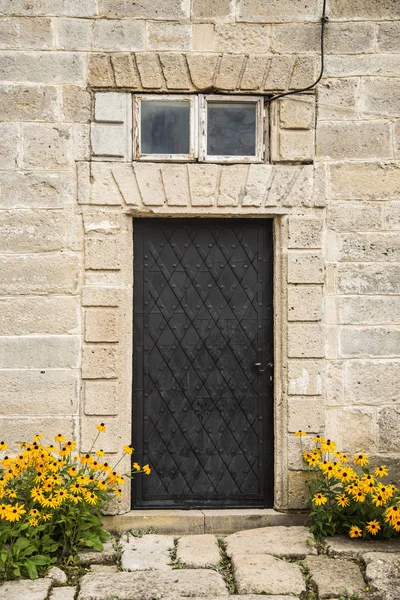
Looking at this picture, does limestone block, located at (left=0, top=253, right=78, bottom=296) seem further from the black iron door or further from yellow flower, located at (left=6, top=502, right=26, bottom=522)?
yellow flower, located at (left=6, top=502, right=26, bottom=522)

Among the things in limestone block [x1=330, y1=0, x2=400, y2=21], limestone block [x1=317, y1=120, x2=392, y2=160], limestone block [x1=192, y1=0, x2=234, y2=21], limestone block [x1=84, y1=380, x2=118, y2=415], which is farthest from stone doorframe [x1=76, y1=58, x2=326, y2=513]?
limestone block [x1=330, y1=0, x2=400, y2=21]

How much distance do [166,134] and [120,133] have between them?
0.35m

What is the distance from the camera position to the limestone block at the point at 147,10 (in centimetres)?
526

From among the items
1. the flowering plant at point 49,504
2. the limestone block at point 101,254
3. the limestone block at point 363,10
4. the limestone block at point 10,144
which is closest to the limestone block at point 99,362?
the flowering plant at point 49,504

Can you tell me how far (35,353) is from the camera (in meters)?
5.19

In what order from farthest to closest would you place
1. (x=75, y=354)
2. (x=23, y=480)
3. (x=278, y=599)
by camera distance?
(x=75, y=354), (x=23, y=480), (x=278, y=599)

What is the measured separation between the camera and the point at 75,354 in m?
5.20

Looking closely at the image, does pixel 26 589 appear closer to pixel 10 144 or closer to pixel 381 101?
pixel 10 144

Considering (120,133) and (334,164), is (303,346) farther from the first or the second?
(120,133)

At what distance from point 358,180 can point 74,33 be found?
2.33 metres

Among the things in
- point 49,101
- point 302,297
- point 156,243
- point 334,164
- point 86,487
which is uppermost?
point 49,101

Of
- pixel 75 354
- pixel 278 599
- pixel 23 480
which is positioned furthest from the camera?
pixel 75 354

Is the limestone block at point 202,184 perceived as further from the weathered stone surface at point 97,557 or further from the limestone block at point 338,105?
the weathered stone surface at point 97,557

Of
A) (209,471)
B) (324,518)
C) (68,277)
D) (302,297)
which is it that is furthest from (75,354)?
(324,518)
